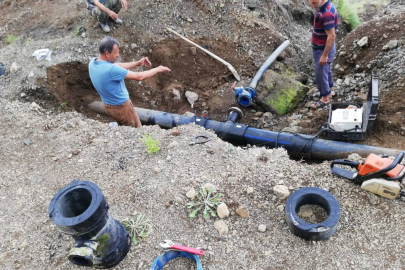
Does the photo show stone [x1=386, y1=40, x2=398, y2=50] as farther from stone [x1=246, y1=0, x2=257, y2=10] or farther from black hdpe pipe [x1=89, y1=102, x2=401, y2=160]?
stone [x1=246, y1=0, x2=257, y2=10]

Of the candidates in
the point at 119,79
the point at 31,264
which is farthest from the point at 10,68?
the point at 31,264

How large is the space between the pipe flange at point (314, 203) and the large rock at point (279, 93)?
9.17ft

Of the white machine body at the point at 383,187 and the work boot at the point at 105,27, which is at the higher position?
the white machine body at the point at 383,187

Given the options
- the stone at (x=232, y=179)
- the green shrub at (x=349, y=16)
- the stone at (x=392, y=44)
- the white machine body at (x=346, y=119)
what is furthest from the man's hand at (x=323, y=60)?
the green shrub at (x=349, y=16)

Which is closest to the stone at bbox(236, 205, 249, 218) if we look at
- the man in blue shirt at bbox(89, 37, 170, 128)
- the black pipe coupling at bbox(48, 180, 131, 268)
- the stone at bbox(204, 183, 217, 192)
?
the stone at bbox(204, 183, 217, 192)

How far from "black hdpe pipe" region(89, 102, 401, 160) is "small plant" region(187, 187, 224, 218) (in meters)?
1.64

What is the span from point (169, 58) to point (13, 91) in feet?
9.54

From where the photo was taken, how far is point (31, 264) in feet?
9.38

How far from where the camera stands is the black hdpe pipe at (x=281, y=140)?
13.3 ft

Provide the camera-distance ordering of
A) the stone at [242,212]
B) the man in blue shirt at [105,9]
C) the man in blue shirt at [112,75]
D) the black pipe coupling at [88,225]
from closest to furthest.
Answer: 1. the black pipe coupling at [88,225]
2. the stone at [242,212]
3. the man in blue shirt at [112,75]
4. the man in blue shirt at [105,9]

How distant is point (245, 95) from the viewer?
209 inches

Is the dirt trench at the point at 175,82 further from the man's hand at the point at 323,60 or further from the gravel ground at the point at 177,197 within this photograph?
the man's hand at the point at 323,60

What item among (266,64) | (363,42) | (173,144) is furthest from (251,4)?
(173,144)

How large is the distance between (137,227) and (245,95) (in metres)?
3.12
